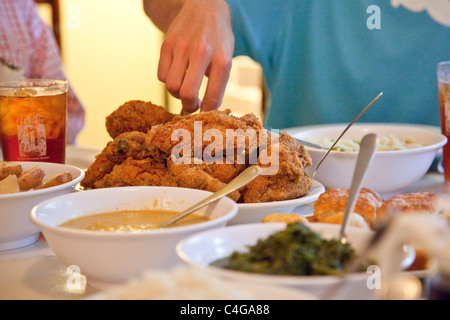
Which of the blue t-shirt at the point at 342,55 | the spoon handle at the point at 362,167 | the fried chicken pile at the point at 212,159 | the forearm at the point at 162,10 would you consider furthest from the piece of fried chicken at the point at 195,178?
the blue t-shirt at the point at 342,55

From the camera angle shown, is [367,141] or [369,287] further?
[367,141]

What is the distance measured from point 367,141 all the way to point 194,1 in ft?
4.37

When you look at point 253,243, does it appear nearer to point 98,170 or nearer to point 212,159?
point 212,159

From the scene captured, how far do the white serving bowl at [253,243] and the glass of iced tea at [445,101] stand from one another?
1.20m

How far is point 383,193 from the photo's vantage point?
214 cm

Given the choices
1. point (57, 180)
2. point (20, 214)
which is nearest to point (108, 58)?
point (57, 180)

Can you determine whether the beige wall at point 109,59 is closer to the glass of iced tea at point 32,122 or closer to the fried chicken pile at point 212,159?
the glass of iced tea at point 32,122

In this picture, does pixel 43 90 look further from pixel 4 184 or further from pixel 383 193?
pixel 383 193

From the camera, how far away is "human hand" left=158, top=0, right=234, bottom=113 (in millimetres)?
2148

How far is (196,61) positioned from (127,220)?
88cm

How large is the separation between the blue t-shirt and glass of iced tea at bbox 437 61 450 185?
1.15 m

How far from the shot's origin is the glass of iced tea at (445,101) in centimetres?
223
